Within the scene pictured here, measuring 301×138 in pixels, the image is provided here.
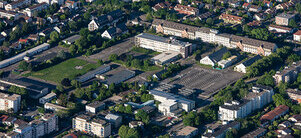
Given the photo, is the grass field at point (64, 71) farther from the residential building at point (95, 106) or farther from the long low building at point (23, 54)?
the residential building at point (95, 106)

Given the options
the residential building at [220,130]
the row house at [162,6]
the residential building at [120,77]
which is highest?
the row house at [162,6]

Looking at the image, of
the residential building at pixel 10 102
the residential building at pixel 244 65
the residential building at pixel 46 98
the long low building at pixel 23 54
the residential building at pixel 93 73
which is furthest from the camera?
the long low building at pixel 23 54

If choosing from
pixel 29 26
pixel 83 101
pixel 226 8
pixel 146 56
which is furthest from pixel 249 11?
pixel 83 101

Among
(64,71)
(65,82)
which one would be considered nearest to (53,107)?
(65,82)

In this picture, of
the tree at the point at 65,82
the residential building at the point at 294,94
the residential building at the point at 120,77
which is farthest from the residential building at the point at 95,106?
the residential building at the point at 294,94

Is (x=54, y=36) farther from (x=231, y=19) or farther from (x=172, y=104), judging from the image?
(x=172, y=104)

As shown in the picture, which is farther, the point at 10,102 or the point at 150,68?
the point at 150,68

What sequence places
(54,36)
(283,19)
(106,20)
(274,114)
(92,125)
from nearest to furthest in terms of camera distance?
(92,125)
(274,114)
(54,36)
(283,19)
(106,20)
